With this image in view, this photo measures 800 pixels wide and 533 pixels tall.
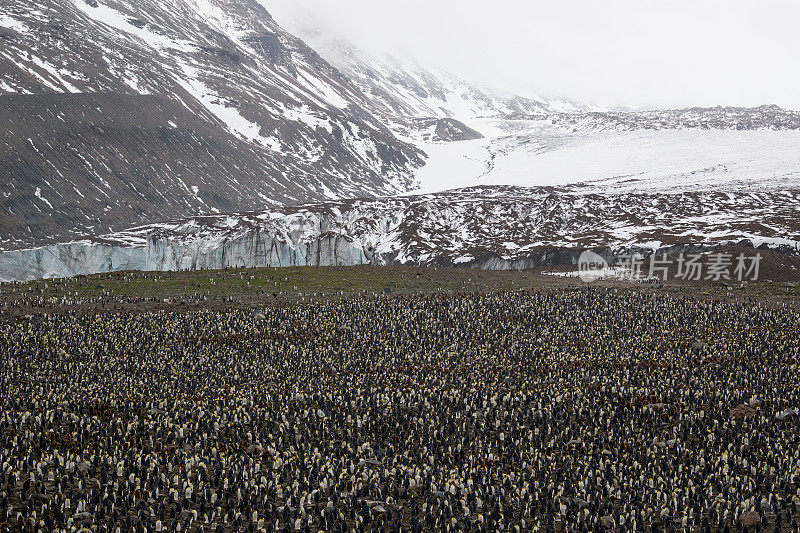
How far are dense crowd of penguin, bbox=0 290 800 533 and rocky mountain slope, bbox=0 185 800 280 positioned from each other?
135 feet

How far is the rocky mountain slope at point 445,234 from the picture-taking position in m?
84.0

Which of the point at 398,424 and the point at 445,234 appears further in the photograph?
the point at 445,234

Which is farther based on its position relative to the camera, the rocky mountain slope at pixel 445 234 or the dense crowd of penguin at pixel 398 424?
the rocky mountain slope at pixel 445 234

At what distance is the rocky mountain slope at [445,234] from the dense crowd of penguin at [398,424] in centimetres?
4119

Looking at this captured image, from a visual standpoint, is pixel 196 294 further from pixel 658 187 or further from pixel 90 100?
pixel 90 100

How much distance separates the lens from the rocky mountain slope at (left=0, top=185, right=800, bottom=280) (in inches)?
3307

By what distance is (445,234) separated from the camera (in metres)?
97.2

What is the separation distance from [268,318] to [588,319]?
2020 centimetres

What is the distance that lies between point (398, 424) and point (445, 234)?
72.3 meters

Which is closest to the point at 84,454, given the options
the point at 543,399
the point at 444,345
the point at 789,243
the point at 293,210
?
the point at 543,399

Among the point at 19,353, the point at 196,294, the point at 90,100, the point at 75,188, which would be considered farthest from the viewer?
the point at 90,100

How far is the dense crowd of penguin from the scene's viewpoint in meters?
19.1

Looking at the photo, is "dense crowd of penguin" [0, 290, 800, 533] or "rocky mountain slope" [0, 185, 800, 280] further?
"rocky mountain slope" [0, 185, 800, 280]

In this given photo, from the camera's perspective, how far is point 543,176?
198m
